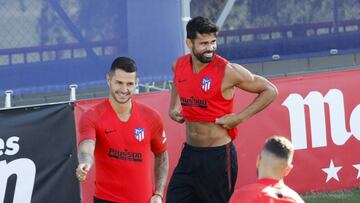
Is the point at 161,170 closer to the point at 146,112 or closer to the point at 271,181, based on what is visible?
the point at 146,112

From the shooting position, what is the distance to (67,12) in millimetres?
10570

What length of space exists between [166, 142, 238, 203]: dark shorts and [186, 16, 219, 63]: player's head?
0.73 meters

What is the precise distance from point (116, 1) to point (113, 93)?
3.97 meters

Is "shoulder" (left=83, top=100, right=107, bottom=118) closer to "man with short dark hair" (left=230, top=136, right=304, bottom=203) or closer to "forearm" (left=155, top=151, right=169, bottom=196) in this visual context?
"forearm" (left=155, top=151, right=169, bottom=196)

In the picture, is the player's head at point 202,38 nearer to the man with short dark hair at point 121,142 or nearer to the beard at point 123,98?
the man with short dark hair at point 121,142

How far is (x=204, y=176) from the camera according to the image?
761 centimetres

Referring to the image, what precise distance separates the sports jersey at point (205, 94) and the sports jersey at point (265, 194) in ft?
8.83

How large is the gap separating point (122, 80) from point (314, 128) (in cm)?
404

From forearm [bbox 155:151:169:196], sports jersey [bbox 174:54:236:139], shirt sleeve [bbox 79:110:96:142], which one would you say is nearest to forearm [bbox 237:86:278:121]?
sports jersey [bbox 174:54:236:139]

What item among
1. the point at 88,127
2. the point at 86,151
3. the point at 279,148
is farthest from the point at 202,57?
the point at 279,148

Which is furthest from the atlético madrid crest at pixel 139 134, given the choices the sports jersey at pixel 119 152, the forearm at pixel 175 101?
the forearm at pixel 175 101

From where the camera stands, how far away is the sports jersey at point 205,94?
755cm

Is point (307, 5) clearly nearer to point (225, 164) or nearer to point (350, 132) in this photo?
point (350, 132)

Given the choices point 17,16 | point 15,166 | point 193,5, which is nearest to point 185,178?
point 15,166
